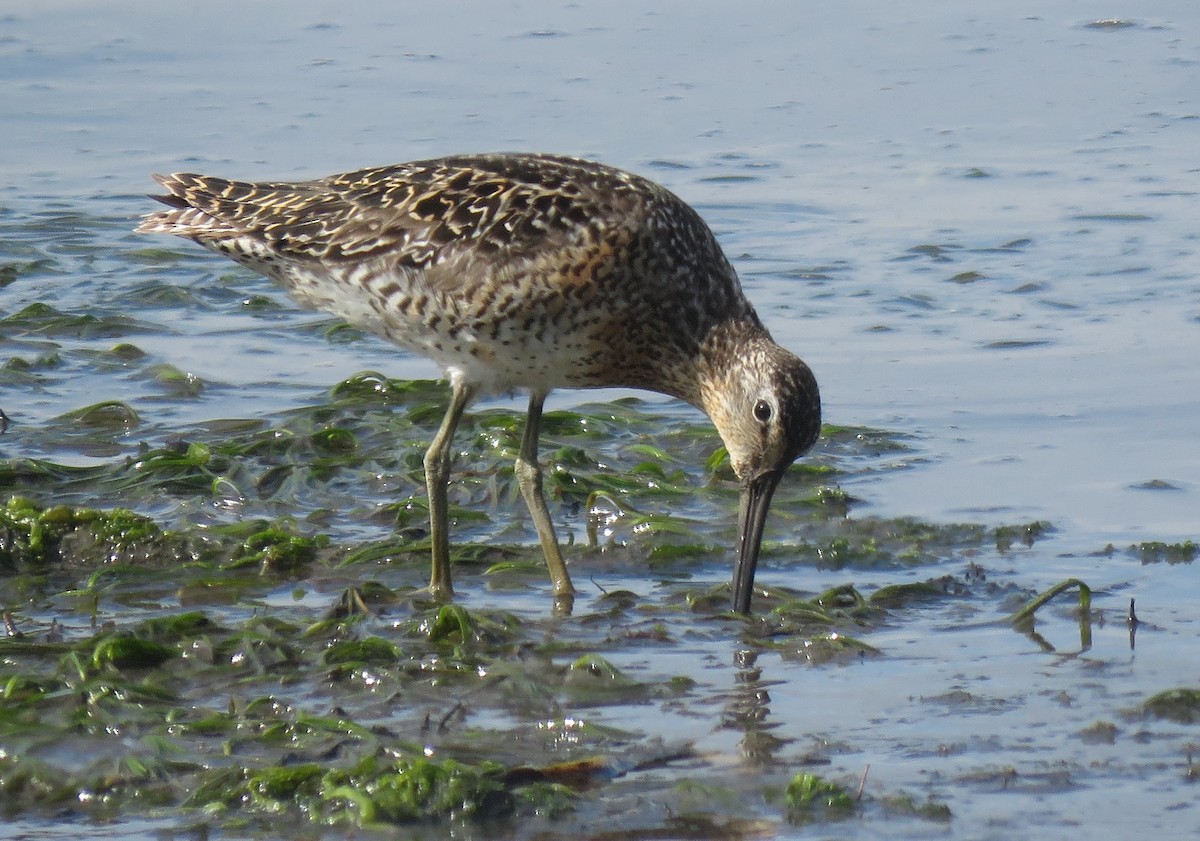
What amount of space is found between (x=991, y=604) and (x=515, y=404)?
10.2 ft

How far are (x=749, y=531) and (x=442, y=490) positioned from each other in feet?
3.77

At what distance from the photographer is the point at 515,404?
29.6 ft

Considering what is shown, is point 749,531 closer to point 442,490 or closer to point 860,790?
point 442,490

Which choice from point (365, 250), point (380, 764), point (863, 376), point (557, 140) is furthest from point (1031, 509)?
point (557, 140)

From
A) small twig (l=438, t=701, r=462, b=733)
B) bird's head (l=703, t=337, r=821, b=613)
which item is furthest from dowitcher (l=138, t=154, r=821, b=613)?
small twig (l=438, t=701, r=462, b=733)

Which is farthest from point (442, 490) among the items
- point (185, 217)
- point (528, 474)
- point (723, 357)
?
point (185, 217)

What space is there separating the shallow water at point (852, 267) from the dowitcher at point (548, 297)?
0.52 meters

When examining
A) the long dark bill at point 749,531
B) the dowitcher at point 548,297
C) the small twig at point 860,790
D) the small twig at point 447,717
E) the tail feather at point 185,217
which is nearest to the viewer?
the small twig at point 860,790

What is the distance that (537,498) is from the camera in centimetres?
708

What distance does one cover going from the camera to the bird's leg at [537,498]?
6.73 meters

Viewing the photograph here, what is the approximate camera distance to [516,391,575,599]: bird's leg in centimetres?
673

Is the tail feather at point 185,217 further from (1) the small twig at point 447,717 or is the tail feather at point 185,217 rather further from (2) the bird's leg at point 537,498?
(1) the small twig at point 447,717

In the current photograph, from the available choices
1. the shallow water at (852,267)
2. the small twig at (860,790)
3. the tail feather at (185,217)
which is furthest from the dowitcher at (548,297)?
the small twig at (860,790)

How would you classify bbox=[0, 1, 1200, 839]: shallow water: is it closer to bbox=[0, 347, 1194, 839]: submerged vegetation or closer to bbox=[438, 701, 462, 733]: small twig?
bbox=[0, 347, 1194, 839]: submerged vegetation
